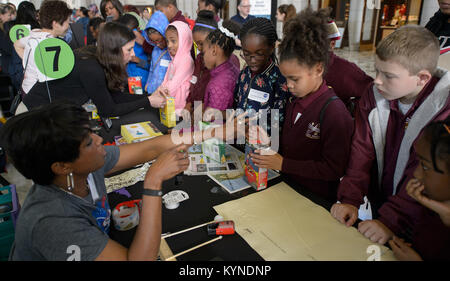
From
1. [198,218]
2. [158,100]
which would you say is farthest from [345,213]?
[158,100]

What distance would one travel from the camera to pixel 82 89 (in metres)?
2.51

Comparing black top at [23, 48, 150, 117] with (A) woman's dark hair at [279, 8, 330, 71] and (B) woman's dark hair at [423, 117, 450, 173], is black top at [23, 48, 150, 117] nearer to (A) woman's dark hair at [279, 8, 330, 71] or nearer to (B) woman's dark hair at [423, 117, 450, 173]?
(A) woman's dark hair at [279, 8, 330, 71]

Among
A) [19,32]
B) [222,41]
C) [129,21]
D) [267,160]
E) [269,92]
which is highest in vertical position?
[129,21]

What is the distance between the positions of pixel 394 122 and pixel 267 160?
2.12 ft

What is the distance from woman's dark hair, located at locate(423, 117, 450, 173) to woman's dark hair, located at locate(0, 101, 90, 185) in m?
1.25

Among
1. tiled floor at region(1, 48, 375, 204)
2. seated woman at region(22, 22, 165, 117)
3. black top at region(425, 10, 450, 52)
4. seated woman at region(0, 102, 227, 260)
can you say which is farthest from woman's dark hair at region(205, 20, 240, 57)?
tiled floor at region(1, 48, 375, 204)

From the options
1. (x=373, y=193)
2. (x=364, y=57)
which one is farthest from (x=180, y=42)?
(x=364, y=57)

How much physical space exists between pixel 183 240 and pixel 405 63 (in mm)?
1214

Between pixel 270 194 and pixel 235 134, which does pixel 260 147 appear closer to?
pixel 270 194

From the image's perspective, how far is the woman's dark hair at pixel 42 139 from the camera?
0.98 m

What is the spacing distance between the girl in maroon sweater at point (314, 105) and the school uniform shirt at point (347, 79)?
913mm

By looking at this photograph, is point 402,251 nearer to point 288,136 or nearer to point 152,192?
point 288,136

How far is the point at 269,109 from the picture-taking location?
1.97 m

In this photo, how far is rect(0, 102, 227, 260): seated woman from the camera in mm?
952
